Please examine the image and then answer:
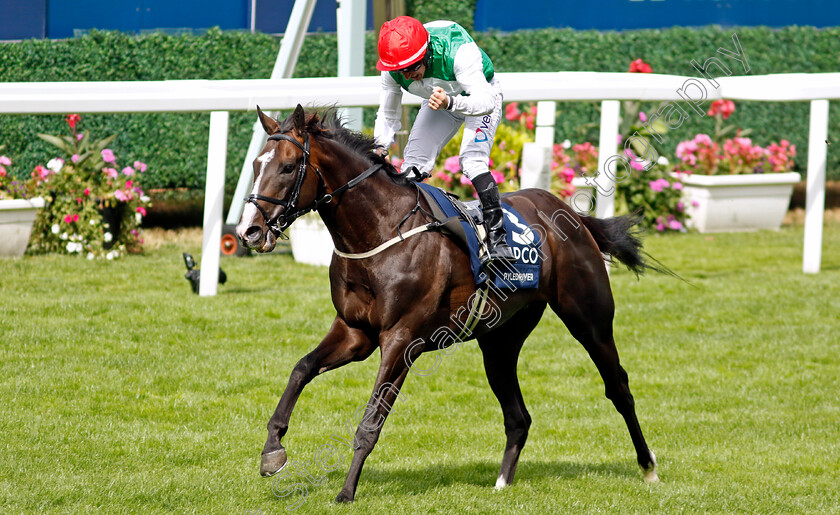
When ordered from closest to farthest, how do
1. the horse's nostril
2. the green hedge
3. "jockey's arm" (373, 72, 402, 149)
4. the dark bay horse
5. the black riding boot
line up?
the horse's nostril < the dark bay horse < the black riding boot < "jockey's arm" (373, 72, 402, 149) < the green hedge

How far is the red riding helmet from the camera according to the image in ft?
14.4

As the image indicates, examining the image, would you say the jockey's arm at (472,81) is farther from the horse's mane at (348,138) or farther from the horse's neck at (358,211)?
the horse's neck at (358,211)

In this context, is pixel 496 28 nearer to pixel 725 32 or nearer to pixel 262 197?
pixel 725 32

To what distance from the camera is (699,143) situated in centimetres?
1241

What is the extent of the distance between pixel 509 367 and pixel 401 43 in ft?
5.39

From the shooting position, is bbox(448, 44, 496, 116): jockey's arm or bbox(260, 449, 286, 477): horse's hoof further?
bbox(448, 44, 496, 116): jockey's arm

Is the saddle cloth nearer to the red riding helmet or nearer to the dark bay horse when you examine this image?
the dark bay horse

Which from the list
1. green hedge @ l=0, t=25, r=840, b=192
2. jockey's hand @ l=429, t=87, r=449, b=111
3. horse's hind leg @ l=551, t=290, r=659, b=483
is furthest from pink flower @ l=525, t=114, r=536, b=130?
jockey's hand @ l=429, t=87, r=449, b=111

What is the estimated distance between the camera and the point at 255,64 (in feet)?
37.8

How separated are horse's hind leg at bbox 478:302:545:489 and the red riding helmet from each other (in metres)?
1.36

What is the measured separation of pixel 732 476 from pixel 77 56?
8058 millimetres

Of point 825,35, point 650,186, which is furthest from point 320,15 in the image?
point 825,35

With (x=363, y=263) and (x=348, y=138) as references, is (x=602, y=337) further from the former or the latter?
(x=348, y=138)

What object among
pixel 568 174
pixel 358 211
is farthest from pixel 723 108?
pixel 358 211
